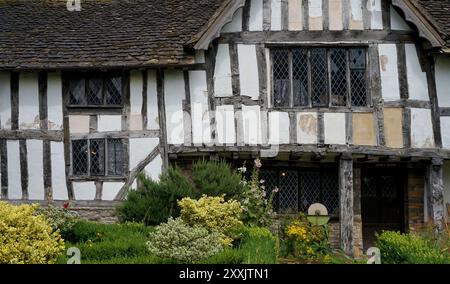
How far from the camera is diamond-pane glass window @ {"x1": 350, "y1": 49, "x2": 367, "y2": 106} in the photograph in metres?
16.5

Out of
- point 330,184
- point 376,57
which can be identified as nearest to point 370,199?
point 330,184

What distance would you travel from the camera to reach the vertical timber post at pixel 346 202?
16.1 m

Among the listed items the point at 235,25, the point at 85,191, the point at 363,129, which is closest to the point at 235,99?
the point at 235,25

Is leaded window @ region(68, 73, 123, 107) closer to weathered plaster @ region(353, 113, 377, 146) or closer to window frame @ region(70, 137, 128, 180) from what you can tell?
window frame @ region(70, 137, 128, 180)

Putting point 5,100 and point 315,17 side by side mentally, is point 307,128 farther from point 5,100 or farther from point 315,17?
point 5,100

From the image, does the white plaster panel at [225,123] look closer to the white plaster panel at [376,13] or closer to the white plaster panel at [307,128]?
the white plaster panel at [307,128]

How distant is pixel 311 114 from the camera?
16.3 m

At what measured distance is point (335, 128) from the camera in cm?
1630

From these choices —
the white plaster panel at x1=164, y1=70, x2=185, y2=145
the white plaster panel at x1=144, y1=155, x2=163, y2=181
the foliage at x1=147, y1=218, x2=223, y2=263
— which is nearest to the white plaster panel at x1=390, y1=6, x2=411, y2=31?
the white plaster panel at x1=164, y1=70, x2=185, y2=145

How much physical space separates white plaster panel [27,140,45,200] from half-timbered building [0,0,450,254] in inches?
1.0

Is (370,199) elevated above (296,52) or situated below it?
below

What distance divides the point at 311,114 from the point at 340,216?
2.60 meters
